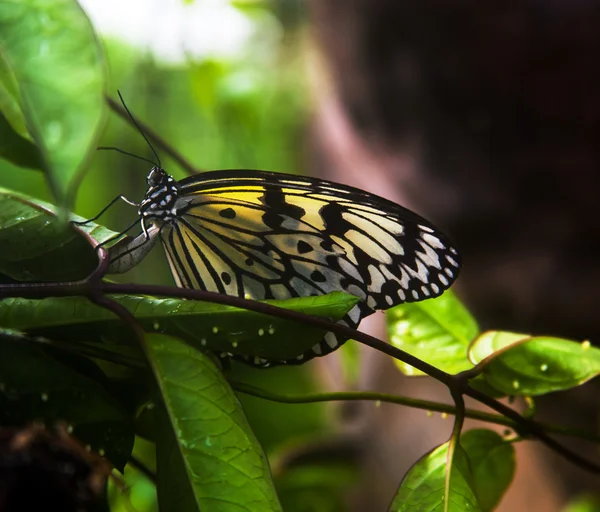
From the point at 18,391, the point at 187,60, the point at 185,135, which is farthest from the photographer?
the point at 185,135

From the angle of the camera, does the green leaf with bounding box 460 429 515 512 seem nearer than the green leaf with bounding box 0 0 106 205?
No

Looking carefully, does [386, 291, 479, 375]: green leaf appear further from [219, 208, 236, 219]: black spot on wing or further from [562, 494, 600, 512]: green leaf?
[562, 494, 600, 512]: green leaf

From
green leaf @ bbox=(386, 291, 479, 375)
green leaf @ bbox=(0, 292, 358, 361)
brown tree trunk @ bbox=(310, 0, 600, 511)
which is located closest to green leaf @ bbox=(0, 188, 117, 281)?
green leaf @ bbox=(0, 292, 358, 361)

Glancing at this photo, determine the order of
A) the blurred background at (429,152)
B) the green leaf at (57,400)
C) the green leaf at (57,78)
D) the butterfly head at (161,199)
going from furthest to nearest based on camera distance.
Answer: the blurred background at (429,152) → the butterfly head at (161,199) → the green leaf at (57,400) → the green leaf at (57,78)

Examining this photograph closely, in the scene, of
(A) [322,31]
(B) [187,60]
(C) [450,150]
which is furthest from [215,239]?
(A) [322,31]

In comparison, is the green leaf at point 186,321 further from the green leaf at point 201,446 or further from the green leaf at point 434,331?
the green leaf at point 434,331

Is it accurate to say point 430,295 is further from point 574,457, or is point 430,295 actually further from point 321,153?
point 321,153

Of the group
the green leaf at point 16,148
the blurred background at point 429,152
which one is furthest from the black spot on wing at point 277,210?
the blurred background at point 429,152
